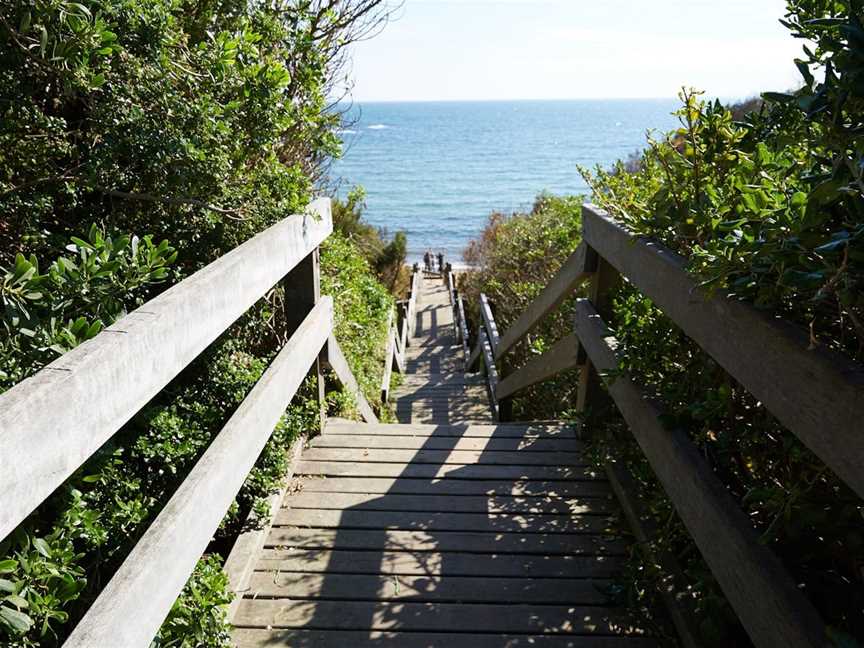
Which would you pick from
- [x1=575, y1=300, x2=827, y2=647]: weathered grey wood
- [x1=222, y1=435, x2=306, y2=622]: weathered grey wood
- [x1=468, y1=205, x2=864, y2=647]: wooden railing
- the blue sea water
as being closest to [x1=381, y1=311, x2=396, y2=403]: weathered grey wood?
[x1=222, y1=435, x2=306, y2=622]: weathered grey wood

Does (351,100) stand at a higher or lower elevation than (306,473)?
higher

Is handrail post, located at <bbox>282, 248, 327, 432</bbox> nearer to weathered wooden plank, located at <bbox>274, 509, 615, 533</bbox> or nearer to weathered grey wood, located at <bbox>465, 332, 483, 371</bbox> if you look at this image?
weathered wooden plank, located at <bbox>274, 509, 615, 533</bbox>

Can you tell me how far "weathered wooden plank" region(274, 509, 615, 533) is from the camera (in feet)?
8.93

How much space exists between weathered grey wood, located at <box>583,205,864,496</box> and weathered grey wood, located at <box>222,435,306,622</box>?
1.67 m

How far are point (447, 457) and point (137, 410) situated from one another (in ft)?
7.47

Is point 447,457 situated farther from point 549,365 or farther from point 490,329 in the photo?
point 490,329

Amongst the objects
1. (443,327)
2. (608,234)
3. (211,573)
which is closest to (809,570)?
(608,234)

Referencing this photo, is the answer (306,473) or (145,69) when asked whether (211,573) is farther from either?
(145,69)

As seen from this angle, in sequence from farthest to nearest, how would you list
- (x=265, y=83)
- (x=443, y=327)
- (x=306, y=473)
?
(x=443, y=327) < (x=306, y=473) < (x=265, y=83)

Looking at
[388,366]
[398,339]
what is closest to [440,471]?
[388,366]

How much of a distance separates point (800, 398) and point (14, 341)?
1620 mm

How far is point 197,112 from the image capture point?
2.35m

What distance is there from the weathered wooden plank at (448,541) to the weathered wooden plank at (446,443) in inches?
30.3

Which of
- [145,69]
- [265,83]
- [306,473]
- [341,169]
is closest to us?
[145,69]
